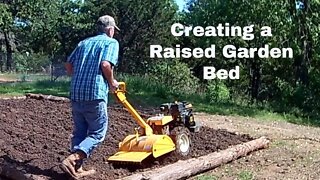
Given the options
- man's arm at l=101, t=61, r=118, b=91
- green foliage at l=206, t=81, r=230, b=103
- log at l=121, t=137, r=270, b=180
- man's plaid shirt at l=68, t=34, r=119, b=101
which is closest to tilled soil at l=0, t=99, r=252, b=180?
log at l=121, t=137, r=270, b=180

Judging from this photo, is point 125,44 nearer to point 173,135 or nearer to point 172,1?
point 172,1

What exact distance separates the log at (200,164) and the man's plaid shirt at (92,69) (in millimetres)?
907

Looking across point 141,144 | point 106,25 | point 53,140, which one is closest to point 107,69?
point 106,25

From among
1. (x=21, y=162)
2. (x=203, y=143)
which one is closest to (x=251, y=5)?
(x=203, y=143)

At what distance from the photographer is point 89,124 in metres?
5.53

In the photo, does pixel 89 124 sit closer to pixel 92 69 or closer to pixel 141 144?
pixel 92 69

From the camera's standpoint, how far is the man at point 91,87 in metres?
5.39

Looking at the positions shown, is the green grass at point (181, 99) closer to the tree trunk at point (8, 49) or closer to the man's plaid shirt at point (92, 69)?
the man's plaid shirt at point (92, 69)

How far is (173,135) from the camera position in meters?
6.38

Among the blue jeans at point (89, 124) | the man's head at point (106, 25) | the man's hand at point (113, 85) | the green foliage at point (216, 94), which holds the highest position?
the man's head at point (106, 25)

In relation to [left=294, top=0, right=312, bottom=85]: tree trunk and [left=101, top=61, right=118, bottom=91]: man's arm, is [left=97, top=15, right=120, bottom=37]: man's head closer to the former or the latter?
[left=101, top=61, right=118, bottom=91]: man's arm

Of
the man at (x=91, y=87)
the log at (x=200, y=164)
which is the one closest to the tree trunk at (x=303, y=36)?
the log at (x=200, y=164)

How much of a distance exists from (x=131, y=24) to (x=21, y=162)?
32401mm

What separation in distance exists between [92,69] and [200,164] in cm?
159
